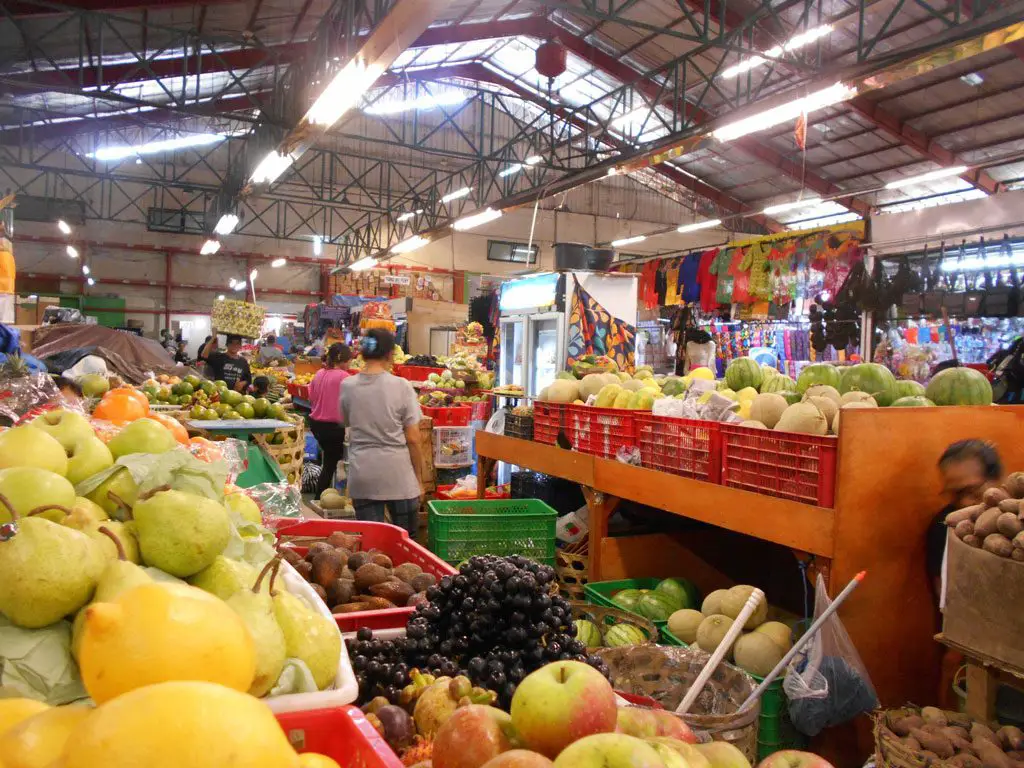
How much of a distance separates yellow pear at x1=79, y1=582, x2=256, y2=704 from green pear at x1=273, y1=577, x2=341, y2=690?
12.6 inches

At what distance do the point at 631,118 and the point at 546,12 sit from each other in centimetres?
443

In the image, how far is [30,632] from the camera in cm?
106

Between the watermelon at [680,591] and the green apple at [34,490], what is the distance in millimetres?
3068

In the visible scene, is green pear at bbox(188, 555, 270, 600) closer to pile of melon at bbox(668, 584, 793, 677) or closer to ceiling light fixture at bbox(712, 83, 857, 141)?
pile of melon at bbox(668, 584, 793, 677)

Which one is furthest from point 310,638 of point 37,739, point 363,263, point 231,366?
point 363,263

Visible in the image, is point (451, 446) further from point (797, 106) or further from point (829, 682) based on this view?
point (829, 682)

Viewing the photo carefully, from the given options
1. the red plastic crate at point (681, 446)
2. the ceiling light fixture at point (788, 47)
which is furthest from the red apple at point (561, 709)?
the ceiling light fixture at point (788, 47)

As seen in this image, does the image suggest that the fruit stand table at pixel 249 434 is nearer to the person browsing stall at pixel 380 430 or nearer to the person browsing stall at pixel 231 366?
the person browsing stall at pixel 380 430

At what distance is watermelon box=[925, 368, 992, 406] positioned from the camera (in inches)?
136

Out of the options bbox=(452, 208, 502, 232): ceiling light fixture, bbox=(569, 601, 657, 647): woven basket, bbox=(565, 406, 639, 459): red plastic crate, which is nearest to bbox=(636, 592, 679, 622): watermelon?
bbox=(569, 601, 657, 647): woven basket

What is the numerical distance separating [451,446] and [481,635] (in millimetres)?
5549

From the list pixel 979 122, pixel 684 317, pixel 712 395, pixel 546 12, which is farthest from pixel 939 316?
pixel 546 12

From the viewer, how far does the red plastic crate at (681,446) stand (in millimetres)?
3553

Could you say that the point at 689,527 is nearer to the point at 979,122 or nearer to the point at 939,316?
the point at 939,316
